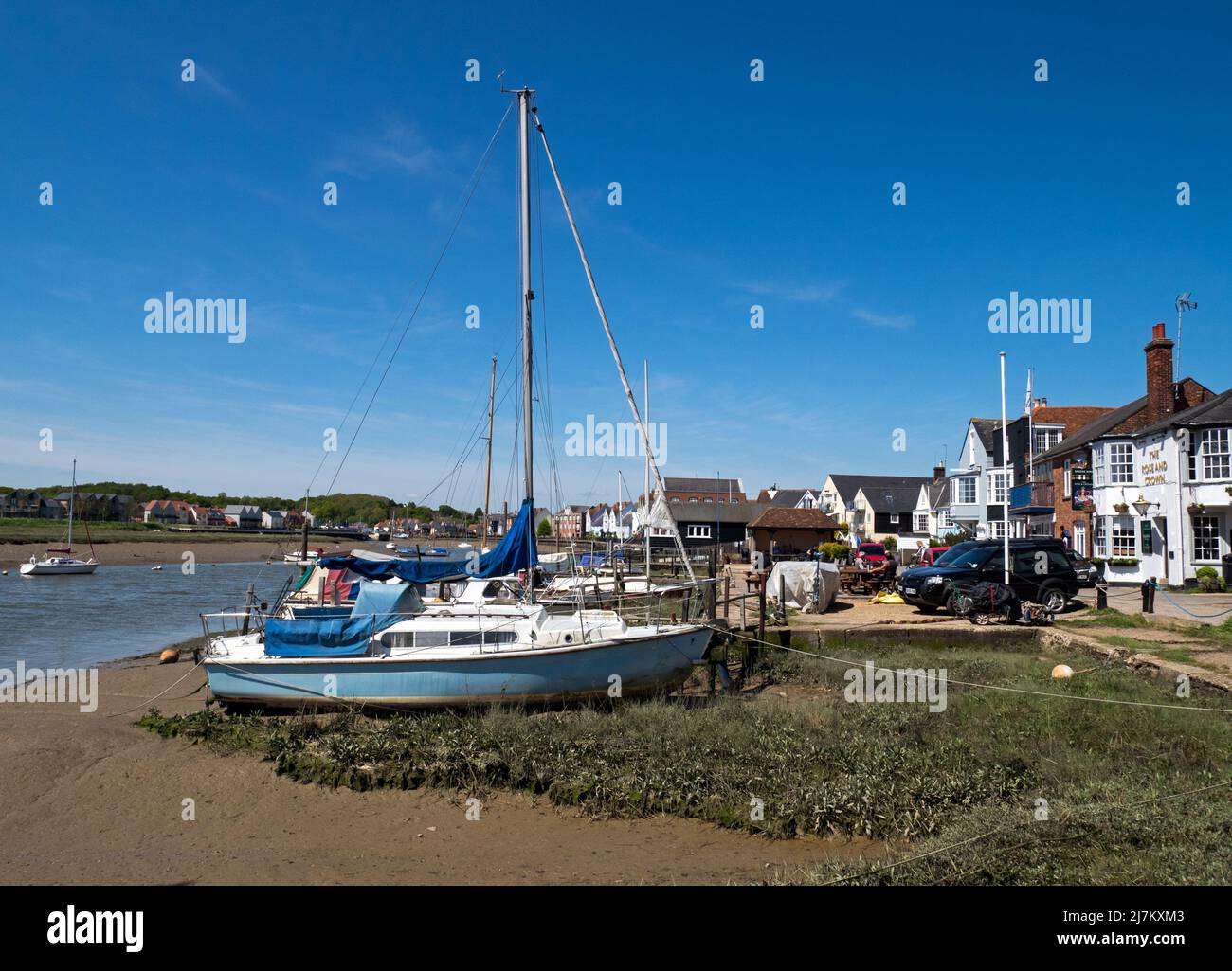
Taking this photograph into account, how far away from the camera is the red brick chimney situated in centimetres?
3322

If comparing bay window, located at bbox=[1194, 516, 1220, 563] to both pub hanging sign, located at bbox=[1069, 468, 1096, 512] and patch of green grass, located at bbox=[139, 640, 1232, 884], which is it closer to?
pub hanging sign, located at bbox=[1069, 468, 1096, 512]

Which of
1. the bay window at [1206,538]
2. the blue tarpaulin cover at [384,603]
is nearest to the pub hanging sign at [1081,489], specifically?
the bay window at [1206,538]

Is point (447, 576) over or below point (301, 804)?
over

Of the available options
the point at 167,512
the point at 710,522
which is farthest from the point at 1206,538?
the point at 167,512

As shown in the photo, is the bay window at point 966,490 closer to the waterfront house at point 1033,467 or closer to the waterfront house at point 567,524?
the waterfront house at point 1033,467

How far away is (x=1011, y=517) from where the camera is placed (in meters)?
46.5

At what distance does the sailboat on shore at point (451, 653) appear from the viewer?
543 inches

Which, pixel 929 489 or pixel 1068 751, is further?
pixel 929 489

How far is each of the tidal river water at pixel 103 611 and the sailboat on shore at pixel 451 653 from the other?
10708 millimetres

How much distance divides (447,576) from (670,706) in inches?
198

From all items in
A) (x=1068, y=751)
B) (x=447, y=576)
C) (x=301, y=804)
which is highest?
(x=447, y=576)

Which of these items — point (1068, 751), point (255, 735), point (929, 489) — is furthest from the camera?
point (929, 489)
